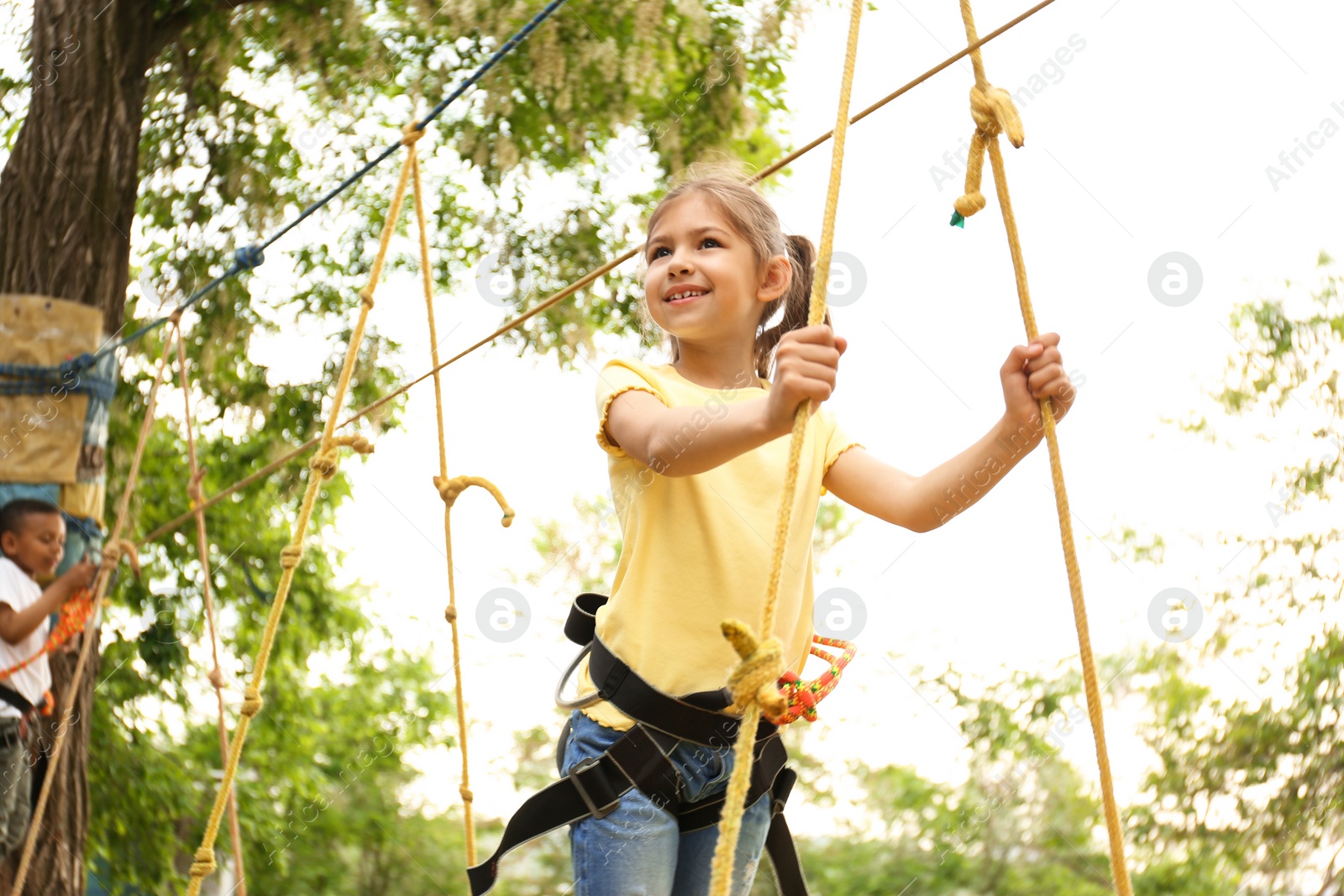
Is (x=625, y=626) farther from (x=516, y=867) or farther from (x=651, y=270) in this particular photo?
(x=516, y=867)

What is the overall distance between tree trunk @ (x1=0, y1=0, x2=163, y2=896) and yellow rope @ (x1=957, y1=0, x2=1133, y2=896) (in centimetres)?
238

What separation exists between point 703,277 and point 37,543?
2060 mm

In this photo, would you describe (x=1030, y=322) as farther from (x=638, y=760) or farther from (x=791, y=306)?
(x=638, y=760)

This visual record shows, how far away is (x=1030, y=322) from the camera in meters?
1.08

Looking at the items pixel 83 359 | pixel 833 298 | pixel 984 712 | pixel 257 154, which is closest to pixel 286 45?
pixel 257 154

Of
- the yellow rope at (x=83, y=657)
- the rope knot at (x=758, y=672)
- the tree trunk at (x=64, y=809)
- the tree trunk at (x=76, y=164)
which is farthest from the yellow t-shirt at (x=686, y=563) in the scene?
the tree trunk at (x=76, y=164)

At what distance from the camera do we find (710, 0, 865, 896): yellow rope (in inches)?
32.2

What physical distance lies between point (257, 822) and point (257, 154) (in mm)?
2508

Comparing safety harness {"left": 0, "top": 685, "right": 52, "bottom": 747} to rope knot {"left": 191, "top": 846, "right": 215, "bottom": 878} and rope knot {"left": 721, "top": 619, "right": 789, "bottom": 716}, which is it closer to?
rope knot {"left": 191, "top": 846, "right": 215, "bottom": 878}

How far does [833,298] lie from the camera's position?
3740mm

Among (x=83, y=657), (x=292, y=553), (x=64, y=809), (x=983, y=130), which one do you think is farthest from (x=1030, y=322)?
(x=64, y=809)

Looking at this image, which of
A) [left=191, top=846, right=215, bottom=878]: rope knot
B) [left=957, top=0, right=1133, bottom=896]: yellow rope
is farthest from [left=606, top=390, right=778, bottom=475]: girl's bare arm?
[left=191, top=846, right=215, bottom=878]: rope knot

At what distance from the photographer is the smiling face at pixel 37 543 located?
2629mm

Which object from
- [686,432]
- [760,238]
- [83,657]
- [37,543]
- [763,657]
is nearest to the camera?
[763,657]
